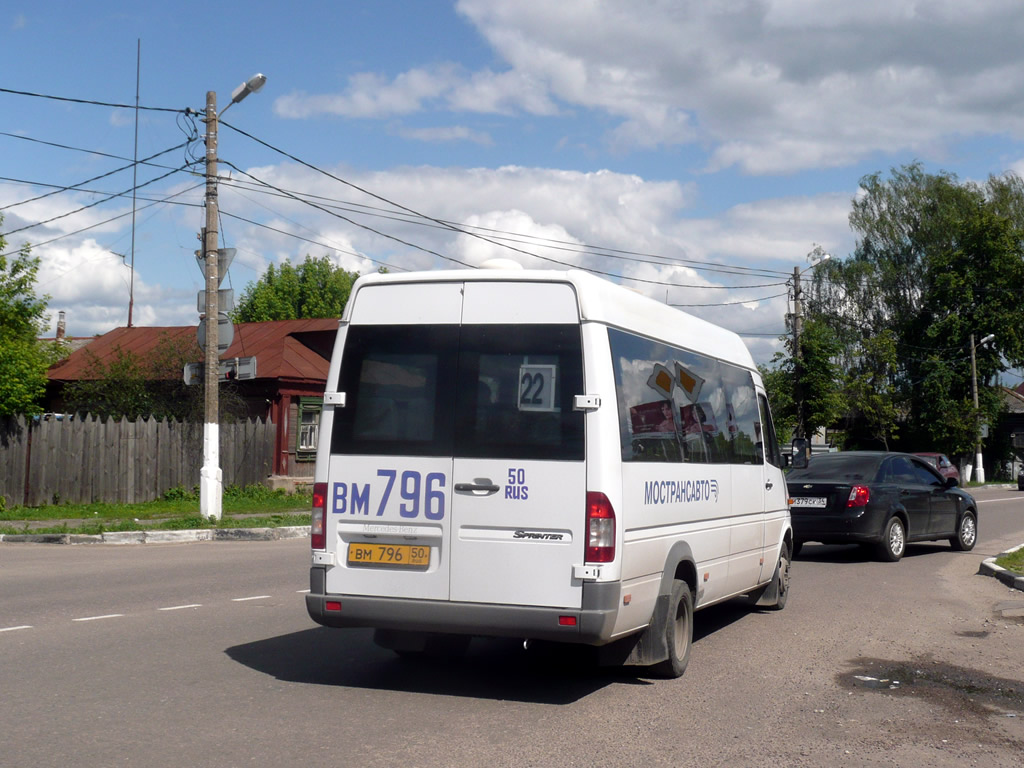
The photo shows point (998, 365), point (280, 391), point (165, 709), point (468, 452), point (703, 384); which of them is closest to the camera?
point (165, 709)

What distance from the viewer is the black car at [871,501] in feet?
47.3

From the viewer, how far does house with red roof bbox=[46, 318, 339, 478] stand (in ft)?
99.0

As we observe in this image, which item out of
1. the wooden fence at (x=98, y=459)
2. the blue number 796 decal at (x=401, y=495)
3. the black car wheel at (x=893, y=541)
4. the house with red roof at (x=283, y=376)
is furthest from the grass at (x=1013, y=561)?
the house with red roof at (x=283, y=376)

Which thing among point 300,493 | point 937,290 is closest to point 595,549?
point 300,493

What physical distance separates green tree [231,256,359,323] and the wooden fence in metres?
43.1

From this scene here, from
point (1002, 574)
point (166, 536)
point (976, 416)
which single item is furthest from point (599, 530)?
point (976, 416)

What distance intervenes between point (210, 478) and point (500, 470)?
48.0 ft

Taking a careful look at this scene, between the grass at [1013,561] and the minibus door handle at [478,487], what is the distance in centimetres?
915

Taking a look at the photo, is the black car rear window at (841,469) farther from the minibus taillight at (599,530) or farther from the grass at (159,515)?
the grass at (159,515)

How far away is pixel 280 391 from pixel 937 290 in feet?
127

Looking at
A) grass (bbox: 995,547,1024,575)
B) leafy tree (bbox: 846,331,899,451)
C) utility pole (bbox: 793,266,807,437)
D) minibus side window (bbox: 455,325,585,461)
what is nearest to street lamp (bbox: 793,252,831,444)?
utility pole (bbox: 793,266,807,437)

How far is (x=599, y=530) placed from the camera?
6230mm

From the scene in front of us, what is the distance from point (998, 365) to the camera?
56062mm

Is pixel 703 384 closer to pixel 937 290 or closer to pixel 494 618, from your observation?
pixel 494 618
